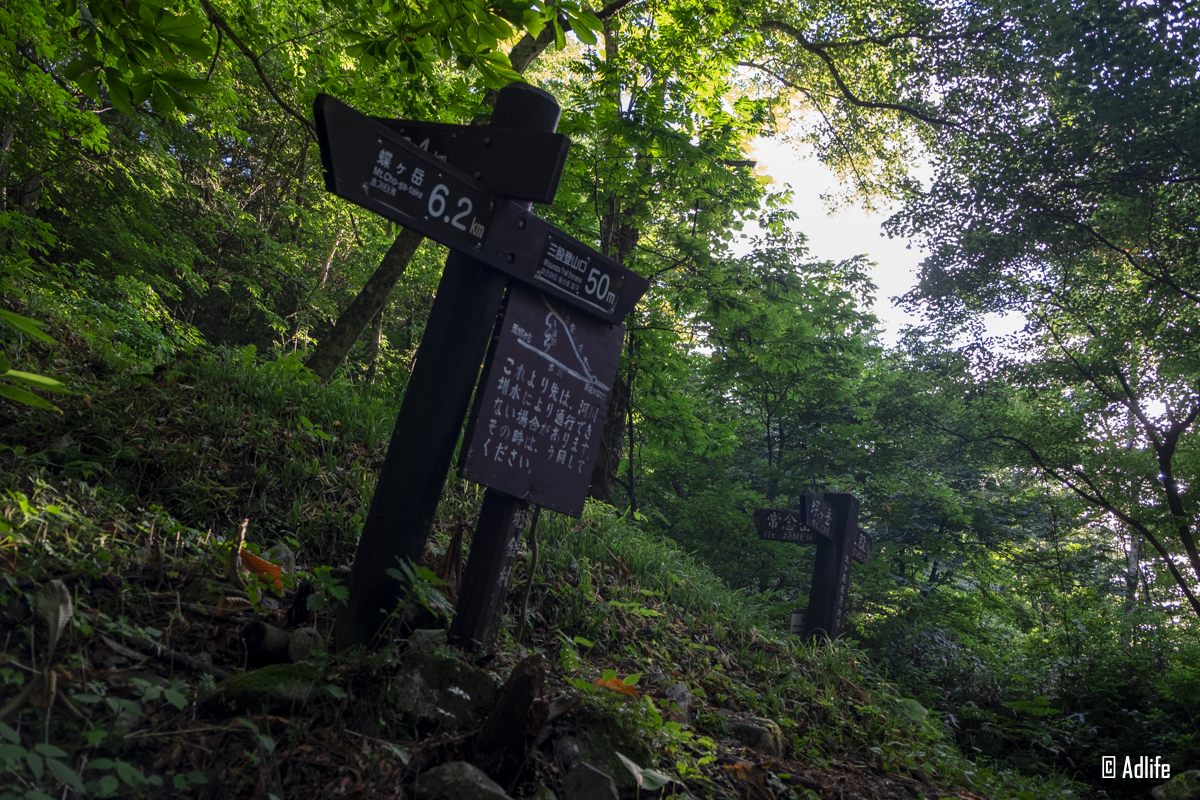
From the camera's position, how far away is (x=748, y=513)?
1105 cm

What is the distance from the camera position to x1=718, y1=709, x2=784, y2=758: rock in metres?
3.50

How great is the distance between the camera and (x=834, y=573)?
7457 mm

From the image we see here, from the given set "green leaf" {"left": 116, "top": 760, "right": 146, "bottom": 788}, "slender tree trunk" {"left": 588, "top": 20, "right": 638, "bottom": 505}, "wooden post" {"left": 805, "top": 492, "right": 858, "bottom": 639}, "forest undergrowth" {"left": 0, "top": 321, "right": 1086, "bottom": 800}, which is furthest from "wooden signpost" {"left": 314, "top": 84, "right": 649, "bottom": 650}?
"wooden post" {"left": 805, "top": 492, "right": 858, "bottom": 639}

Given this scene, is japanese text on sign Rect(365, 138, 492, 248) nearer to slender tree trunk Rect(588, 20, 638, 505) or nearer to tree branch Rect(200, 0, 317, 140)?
tree branch Rect(200, 0, 317, 140)

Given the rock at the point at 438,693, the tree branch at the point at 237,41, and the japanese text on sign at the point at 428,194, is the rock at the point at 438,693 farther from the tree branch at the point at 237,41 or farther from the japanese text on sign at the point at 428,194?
the tree branch at the point at 237,41

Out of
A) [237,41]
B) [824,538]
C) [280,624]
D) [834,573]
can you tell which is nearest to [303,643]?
[280,624]

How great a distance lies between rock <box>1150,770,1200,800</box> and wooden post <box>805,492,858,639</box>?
10.3 ft

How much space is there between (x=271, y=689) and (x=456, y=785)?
71 centimetres

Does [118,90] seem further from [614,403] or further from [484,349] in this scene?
[614,403]

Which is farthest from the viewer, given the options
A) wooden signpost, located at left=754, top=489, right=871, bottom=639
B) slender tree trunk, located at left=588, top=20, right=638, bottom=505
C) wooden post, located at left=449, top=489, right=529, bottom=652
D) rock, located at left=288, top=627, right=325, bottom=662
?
slender tree trunk, located at left=588, top=20, right=638, bottom=505

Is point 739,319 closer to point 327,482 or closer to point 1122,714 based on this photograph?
point 327,482

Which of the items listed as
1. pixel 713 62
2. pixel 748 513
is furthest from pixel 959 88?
pixel 748 513

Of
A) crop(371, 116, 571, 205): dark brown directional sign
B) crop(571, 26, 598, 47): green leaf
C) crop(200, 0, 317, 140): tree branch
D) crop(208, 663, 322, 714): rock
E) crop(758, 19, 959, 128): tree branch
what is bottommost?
crop(208, 663, 322, 714): rock

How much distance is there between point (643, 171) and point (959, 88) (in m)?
7.09
